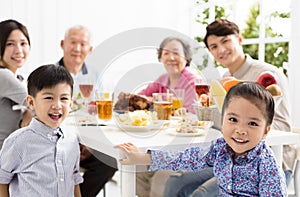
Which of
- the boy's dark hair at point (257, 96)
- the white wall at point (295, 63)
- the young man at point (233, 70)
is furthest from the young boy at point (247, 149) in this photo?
the white wall at point (295, 63)

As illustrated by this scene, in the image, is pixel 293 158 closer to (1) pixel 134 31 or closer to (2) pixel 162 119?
(2) pixel 162 119

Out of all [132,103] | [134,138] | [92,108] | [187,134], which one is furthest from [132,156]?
[92,108]

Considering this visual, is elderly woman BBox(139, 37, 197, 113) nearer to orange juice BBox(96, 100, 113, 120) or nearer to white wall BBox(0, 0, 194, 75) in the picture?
orange juice BBox(96, 100, 113, 120)

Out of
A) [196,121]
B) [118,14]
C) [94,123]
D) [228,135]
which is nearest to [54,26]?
[118,14]

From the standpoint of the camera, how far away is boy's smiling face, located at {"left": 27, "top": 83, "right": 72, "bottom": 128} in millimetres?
1583

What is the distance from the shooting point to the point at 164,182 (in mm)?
2041

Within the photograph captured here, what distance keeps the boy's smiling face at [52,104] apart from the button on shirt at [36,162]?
1.1 inches

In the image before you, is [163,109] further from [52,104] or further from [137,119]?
[52,104]

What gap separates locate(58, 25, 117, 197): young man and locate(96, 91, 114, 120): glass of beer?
334 mm

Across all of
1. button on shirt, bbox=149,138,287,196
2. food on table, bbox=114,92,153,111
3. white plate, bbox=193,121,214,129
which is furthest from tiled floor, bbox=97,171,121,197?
button on shirt, bbox=149,138,287,196

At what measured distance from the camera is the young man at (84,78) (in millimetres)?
2398

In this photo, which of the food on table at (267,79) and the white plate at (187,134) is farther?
the food on table at (267,79)

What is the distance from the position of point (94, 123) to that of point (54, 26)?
224 cm

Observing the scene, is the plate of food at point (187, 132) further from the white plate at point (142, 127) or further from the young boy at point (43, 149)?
the young boy at point (43, 149)
